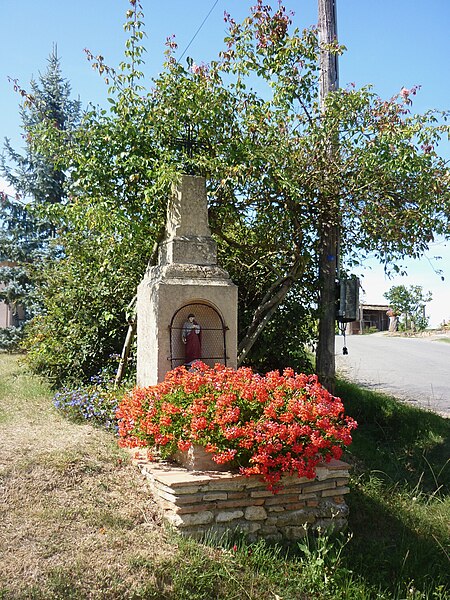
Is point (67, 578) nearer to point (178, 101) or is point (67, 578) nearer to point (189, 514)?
point (189, 514)

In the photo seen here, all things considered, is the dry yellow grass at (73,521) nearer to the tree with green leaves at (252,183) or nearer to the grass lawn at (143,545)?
the grass lawn at (143,545)

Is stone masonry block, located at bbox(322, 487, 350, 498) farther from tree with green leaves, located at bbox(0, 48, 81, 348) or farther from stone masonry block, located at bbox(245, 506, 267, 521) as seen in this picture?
tree with green leaves, located at bbox(0, 48, 81, 348)

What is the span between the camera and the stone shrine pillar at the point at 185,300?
5.85 m

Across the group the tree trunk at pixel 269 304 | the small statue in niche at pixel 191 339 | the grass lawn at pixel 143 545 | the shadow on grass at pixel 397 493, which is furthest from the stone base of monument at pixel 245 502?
the tree trunk at pixel 269 304

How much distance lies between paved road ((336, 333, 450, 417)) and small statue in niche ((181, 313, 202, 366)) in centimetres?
504

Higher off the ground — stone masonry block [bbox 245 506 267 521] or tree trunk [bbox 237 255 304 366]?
tree trunk [bbox 237 255 304 366]

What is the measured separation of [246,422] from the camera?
4414 mm

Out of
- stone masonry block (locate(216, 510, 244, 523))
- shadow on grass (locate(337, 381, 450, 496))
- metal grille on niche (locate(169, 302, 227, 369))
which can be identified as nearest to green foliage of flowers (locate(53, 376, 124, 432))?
metal grille on niche (locate(169, 302, 227, 369))

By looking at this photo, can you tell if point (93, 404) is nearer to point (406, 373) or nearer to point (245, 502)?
point (245, 502)

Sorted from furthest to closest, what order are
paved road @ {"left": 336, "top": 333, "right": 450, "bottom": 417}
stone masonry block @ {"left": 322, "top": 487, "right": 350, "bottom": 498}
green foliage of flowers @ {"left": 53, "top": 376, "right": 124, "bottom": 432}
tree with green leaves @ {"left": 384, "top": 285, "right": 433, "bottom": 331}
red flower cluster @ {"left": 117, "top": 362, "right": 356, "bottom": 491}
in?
tree with green leaves @ {"left": 384, "top": 285, "right": 433, "bottom": 331}
paved road @ {"left": 336, "top": 333, "right": 450, "bottom": 417}
green foliage of flowers @ {"left": 53, "top": 376, "right": 124, "bottom": 432}
stone masonry block @ {"left": 322, "top": 487, "right": 350, "bottom": 498}
red flower cluster @ {"left": 117, "top": 362, "right": 356, "bottom": 491}

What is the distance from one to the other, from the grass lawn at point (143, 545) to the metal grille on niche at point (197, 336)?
3.76 ft

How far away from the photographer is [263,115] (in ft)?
23.6

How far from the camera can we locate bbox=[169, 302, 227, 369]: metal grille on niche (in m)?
5.94

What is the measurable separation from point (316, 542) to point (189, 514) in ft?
3.38
